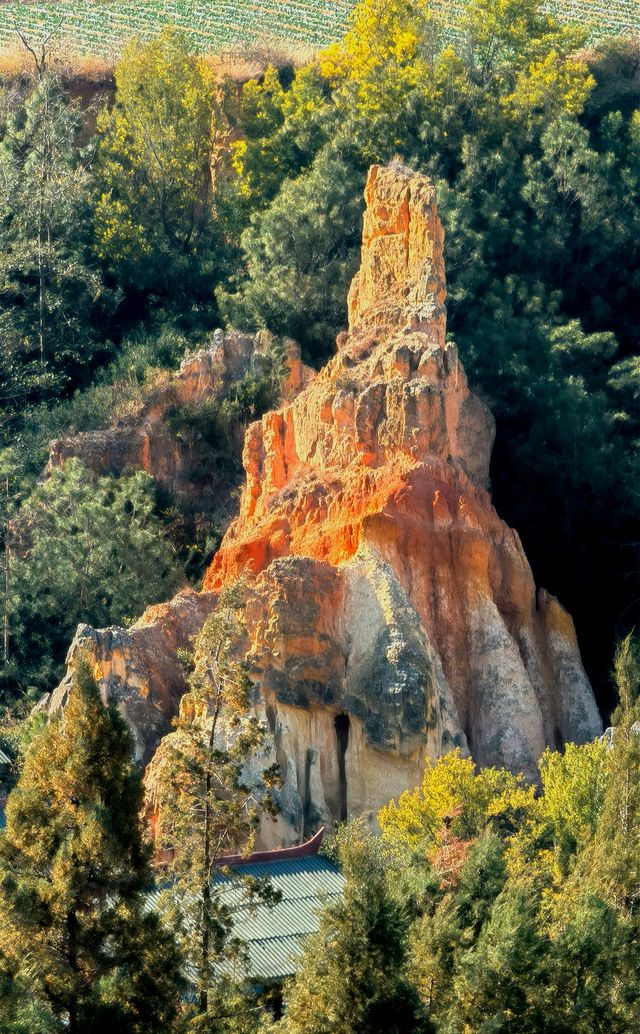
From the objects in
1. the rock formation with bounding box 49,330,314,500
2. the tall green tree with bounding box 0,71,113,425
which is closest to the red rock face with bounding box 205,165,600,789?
the rock formation with bounding box 49,330,314,500

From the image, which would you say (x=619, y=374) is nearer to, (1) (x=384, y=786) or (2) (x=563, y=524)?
(2) (x=563, y=524)

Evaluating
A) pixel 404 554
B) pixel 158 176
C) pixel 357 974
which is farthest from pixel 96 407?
pixel 357 974

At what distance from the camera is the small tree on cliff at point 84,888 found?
34375 millimetres

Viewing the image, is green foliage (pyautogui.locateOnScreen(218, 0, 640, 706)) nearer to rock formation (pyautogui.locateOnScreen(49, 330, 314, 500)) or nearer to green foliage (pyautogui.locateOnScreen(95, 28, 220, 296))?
green foliage (pyautogui.locateOnScreen(95, 28, 220, 296))

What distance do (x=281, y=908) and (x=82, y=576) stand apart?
51.0 feet

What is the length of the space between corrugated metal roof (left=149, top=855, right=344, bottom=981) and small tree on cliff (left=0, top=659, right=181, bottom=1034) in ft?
6.85

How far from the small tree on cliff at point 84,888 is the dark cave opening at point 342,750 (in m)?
10.5

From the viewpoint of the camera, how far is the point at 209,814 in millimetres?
36406

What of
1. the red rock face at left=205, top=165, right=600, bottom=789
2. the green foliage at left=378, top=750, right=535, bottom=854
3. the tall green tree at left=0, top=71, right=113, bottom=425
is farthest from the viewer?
the tall green tree at left=0, top=71, right=113, bottom=425

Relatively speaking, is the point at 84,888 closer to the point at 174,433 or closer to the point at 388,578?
the point at 388,578

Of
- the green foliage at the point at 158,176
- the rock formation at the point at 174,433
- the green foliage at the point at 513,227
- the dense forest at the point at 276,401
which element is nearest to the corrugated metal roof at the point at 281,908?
the dense forest at the point at 276,401

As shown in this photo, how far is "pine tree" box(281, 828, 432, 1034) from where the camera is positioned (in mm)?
34625

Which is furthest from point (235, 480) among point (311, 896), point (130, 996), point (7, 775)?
point (130, 996)

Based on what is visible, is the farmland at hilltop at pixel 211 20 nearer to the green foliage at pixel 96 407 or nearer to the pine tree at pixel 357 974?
the green foliage at pixel 96 407
